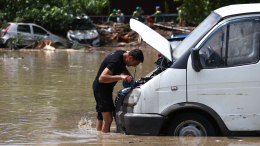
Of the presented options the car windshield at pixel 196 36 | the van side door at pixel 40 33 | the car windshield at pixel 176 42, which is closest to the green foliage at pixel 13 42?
the van side door at pixel 40 33

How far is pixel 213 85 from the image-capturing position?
4.74m

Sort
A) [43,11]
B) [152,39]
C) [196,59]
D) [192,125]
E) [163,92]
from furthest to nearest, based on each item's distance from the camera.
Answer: [43,11] < [152,39] < [192,125] < [163,92] < [196,59]

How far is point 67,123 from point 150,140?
2.12 meters

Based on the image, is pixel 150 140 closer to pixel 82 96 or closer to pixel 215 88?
pixel 215 88

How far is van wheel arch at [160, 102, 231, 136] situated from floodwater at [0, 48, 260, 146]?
0.51 feet

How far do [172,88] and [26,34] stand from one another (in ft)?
67.5

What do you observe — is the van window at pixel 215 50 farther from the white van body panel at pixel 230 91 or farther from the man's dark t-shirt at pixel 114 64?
the man's dark t-shirt at pixel 114 64

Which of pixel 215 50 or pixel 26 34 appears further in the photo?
pixel 26 34

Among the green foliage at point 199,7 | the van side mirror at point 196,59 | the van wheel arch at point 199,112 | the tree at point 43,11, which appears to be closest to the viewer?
the van side mirror at point 196,59

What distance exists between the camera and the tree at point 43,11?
26453mm

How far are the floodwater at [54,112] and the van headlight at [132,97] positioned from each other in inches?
18.5

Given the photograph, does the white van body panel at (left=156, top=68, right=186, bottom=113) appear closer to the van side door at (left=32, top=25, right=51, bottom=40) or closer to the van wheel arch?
the van wheel arch

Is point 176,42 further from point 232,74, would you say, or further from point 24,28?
point 24,28

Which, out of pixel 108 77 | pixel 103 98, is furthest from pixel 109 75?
pixel 103 98
